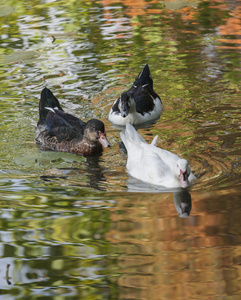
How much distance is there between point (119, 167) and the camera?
7.38 m

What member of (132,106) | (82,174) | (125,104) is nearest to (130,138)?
(82,174)

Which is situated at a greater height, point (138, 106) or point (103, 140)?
point (103, 140)

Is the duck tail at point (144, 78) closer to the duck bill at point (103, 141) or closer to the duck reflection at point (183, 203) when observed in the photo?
the duck bill at point (103, 141)

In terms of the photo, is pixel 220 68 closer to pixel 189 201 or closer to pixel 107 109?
pixel 107 109

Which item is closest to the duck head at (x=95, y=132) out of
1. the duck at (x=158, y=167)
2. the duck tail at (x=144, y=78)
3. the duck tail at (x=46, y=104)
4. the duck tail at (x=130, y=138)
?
the duck tail at (x=130, y=138)

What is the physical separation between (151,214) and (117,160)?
191cm

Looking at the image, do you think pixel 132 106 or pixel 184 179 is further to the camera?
pixel 132 106

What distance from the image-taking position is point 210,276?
4.74 meters

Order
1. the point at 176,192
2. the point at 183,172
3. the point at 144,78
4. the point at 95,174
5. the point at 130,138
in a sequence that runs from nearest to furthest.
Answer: the point at 183,172 < the point at 176,192 < the point at 95,174 < the point at 130,138 < the point at 144,78

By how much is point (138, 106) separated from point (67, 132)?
157 centimetres

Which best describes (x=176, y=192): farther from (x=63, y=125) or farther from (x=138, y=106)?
(x=138, y=106)

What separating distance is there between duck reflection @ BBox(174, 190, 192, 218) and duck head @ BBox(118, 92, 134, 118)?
8.63ft

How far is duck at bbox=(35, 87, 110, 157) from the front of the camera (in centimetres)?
793

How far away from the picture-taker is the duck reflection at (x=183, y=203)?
19.4 ft
